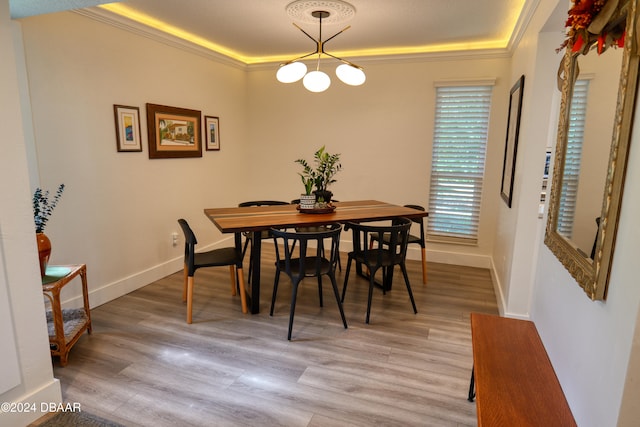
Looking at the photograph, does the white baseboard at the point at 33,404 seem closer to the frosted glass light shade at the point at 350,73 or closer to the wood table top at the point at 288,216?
the wood table top at the point at 288,216

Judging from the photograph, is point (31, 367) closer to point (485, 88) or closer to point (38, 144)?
point (38, 144)

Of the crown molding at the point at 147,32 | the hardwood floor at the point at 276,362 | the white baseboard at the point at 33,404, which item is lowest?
the hardwood floor at the point at 276,362

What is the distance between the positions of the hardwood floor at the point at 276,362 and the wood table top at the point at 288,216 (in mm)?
791

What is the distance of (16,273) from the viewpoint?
1.72 m

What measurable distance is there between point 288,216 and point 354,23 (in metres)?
1.85

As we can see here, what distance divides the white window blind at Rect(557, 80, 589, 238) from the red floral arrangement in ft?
0.49

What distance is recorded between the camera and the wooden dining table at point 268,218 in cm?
277

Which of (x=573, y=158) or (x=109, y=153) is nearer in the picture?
(x=573, y=158)

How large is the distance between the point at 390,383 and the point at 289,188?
3324 millimetres

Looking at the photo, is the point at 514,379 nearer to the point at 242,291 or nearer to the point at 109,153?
the point at 242,291

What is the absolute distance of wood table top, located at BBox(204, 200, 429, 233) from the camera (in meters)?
2.76

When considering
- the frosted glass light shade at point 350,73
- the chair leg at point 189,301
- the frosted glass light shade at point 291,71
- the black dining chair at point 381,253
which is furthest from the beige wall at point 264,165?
the frosted glass light shade at point 291,71

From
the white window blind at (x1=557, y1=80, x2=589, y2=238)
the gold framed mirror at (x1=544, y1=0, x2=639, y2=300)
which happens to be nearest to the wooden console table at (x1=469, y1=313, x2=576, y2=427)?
the gold framed mirror at (x1=544, y1=0, x2=639, y2=300)

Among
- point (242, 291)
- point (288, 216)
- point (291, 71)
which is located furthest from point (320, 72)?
point (242, 291)
